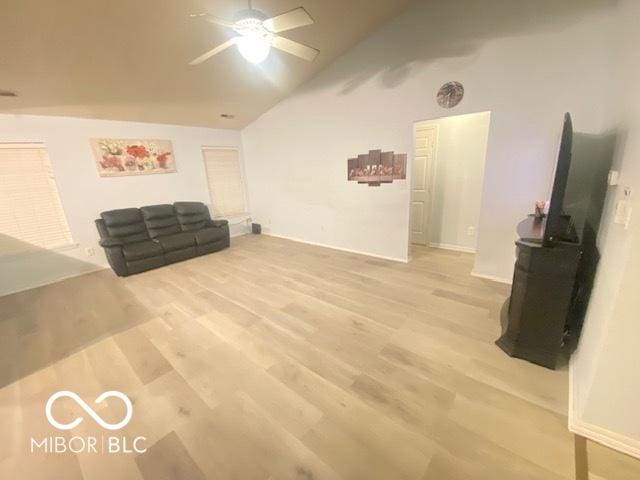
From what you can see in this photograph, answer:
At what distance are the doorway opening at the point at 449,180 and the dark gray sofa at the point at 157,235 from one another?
3.63 m

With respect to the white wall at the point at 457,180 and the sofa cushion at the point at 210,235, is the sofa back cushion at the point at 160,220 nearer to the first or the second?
the sofa cushion at the point at 210,235

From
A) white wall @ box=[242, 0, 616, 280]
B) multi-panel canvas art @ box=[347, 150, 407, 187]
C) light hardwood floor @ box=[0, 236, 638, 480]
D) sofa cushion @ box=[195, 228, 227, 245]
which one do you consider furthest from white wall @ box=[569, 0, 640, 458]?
sofa cushion @ box=[195, 228, 227, 245]

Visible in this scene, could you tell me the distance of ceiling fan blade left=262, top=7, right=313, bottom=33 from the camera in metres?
1.76

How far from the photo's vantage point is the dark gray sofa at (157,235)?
383 centimetres

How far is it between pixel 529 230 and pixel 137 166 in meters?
5.63

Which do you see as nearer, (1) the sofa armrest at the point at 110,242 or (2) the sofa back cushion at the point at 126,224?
(1) the sofa armrest at the point at 110,242

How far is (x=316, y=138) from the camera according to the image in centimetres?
449

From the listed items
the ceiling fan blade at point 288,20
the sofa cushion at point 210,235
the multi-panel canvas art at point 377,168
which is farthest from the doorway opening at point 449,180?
the sofa cushion at point 210,235

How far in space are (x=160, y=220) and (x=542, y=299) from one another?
5.31 meters

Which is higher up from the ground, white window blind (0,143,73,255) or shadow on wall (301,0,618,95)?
shadow on wall (301,0,618,95)

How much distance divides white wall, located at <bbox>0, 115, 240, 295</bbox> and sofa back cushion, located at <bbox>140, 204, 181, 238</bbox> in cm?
30

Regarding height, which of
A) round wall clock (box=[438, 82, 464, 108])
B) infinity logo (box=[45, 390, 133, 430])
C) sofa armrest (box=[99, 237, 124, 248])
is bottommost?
infinity logo (box=[45, 390, 133, 430])

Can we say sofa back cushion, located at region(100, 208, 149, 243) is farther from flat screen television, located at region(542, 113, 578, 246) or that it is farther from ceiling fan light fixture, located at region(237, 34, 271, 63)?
flat screen television, located at region(542, 113, 578, 246)
